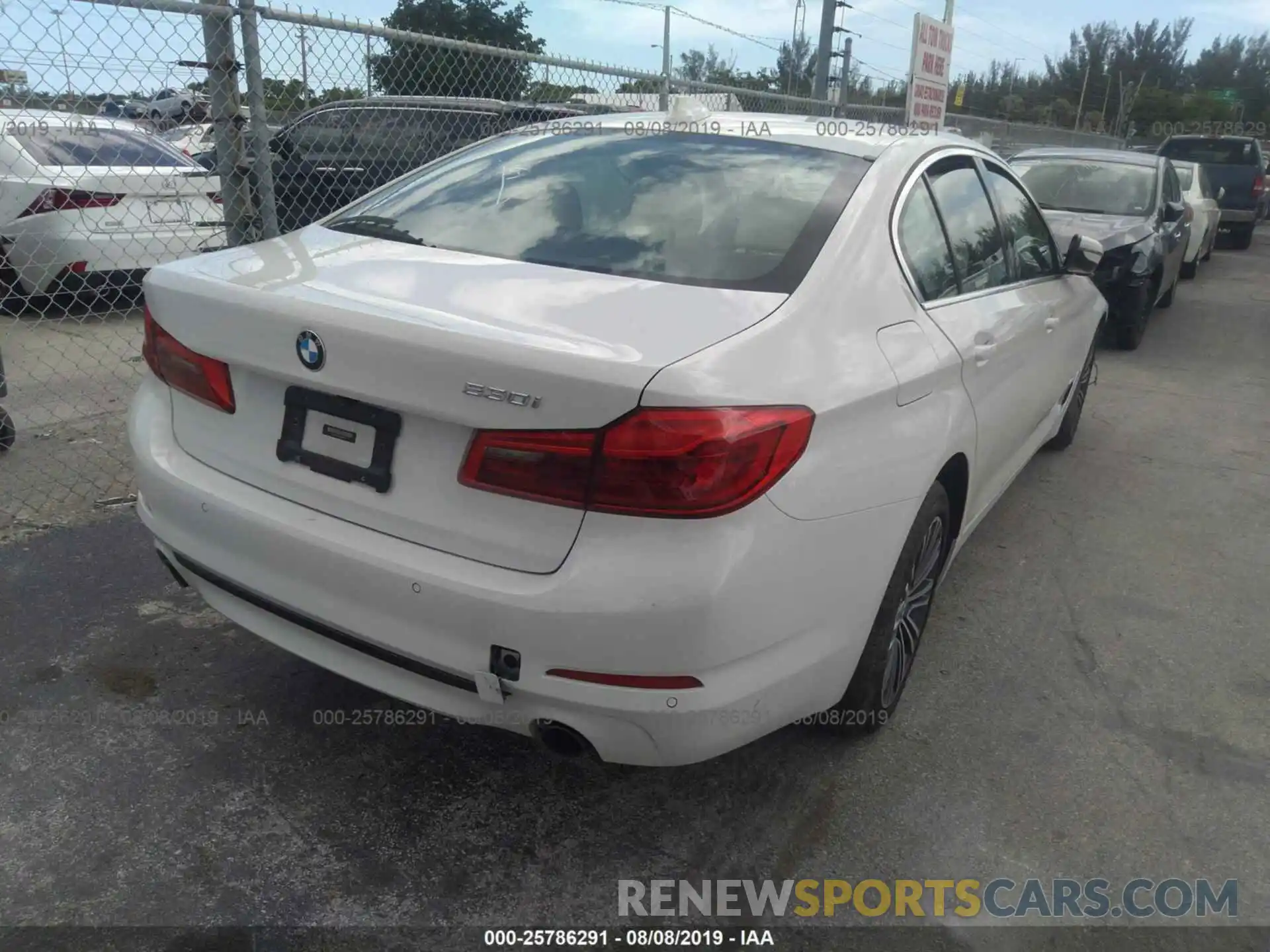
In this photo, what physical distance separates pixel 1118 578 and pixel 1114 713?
3.65ft

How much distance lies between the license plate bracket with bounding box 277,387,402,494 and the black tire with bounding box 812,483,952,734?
1.24 meters

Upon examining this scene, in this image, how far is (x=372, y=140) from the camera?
27.4 ft

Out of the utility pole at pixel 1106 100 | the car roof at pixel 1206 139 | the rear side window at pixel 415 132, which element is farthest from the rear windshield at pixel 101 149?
the utility pole at pixel 1106 100

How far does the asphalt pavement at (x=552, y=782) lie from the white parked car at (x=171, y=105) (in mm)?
2183

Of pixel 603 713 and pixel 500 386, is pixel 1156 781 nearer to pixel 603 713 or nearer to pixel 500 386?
pixel 603 713

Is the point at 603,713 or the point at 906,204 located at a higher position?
the point at 906,204

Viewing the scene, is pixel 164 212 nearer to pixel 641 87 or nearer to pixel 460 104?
pixel 460 104

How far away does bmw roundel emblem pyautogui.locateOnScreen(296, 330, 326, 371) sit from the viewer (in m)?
2.07

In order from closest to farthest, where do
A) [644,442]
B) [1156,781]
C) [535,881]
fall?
1. [644,442]
2. [535,881]
3. [1156,781]

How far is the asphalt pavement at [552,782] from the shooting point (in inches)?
88.8

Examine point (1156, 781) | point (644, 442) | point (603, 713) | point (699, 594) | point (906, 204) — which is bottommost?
point (1156, 781)

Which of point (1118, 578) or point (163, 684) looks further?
point (1118, 578)

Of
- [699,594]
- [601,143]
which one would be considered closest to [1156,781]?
[699,594]

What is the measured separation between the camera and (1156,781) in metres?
2.74
